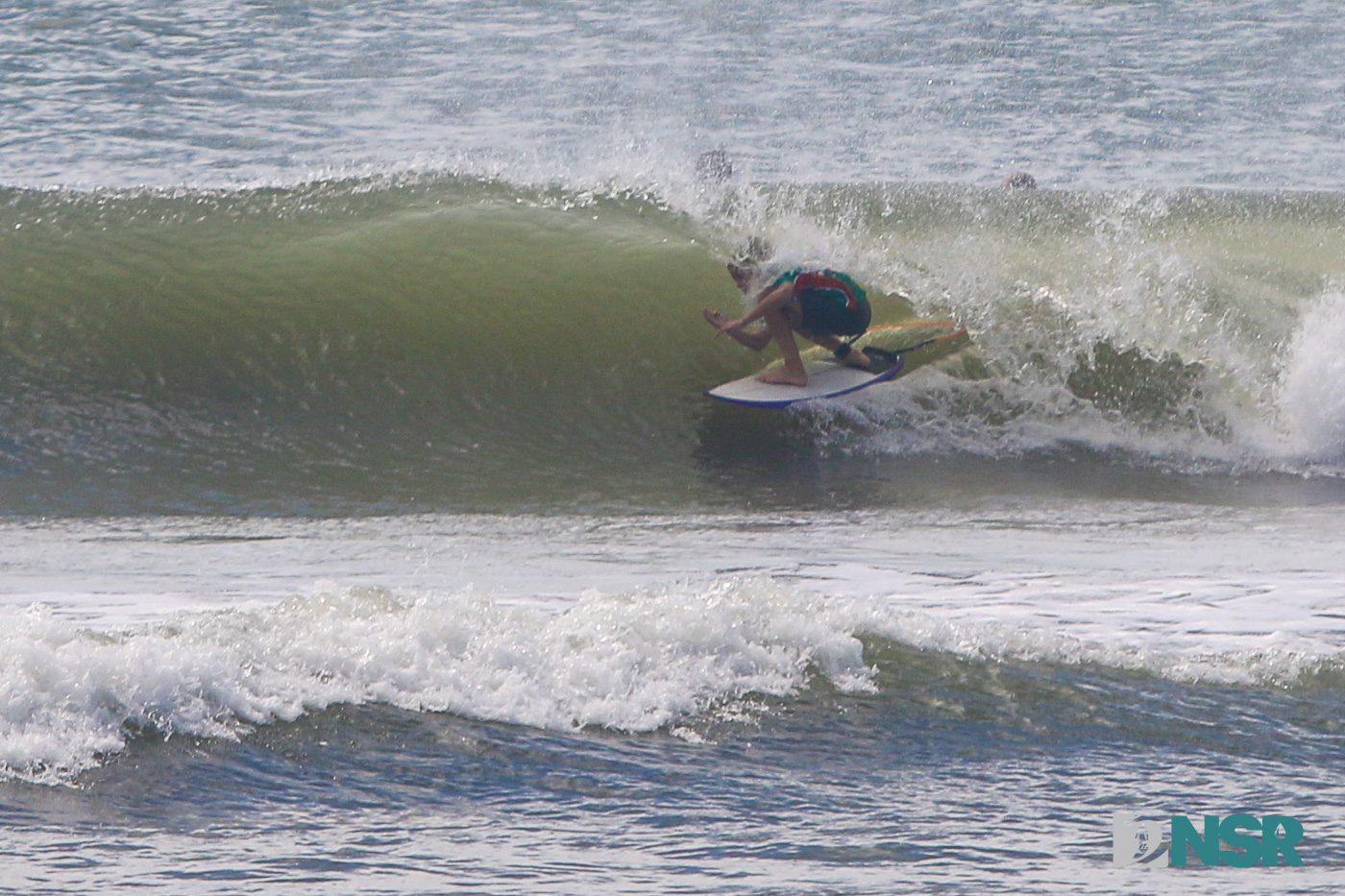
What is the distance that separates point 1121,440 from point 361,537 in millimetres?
4269

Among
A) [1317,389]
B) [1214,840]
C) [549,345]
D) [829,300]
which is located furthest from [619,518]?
[1317,389]

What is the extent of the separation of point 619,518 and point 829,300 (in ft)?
6.09

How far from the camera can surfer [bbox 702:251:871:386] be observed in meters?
8.02

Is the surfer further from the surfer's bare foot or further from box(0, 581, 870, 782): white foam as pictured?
box(0, 581, 870, 782): white foam

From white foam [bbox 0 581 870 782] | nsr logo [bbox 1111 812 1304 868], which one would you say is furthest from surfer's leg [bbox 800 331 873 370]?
nsr logo [bbox 1111 812 1304 868]

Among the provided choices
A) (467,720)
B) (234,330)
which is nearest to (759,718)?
(467,720)

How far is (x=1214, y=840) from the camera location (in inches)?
146

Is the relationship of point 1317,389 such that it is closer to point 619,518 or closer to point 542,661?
point 619,518

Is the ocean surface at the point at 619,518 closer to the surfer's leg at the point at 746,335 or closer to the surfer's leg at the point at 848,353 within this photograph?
the surfer's leg at the point at 848,353

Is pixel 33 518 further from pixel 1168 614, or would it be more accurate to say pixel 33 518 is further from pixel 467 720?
pixel 1168 614

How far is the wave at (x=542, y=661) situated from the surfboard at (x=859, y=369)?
3.00m

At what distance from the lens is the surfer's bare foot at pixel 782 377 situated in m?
8.10

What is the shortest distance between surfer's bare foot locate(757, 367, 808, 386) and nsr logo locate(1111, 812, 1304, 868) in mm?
4504

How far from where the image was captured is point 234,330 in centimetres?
912
